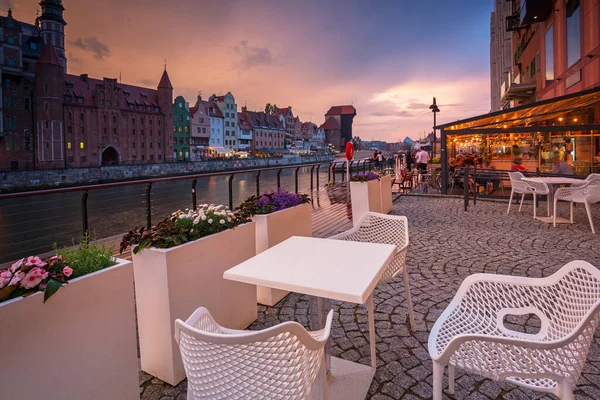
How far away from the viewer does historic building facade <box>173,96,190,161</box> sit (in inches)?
2564

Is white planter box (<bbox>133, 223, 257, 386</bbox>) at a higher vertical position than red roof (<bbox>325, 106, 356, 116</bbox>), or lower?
lower

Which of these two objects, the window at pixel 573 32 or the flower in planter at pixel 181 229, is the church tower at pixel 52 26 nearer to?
the window at pixel 573 32

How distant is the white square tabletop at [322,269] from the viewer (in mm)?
1857

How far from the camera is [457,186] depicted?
1353 centimetres

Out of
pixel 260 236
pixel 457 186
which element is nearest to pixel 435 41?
pixel 457 186

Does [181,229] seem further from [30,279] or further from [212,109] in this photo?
[212,109]

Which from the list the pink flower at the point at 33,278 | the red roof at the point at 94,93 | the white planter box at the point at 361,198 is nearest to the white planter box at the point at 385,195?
the white planter box at the point at 361,198

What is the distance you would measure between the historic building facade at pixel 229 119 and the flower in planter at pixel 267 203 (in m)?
73.0

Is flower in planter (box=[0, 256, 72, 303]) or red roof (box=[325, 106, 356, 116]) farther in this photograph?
red roof (box=[325, 106, 356, 116])

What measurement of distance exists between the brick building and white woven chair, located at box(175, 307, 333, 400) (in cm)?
5466

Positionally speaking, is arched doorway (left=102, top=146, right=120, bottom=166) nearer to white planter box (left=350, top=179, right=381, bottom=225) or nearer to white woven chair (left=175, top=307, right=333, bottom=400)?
white planter box (left=350, top=179, right=381, bottom=225)

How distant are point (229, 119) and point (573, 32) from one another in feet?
225

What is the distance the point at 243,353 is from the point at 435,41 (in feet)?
88.6

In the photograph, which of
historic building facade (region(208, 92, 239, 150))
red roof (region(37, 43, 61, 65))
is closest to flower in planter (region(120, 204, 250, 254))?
red roof (region(37, 43, 61, 65))
